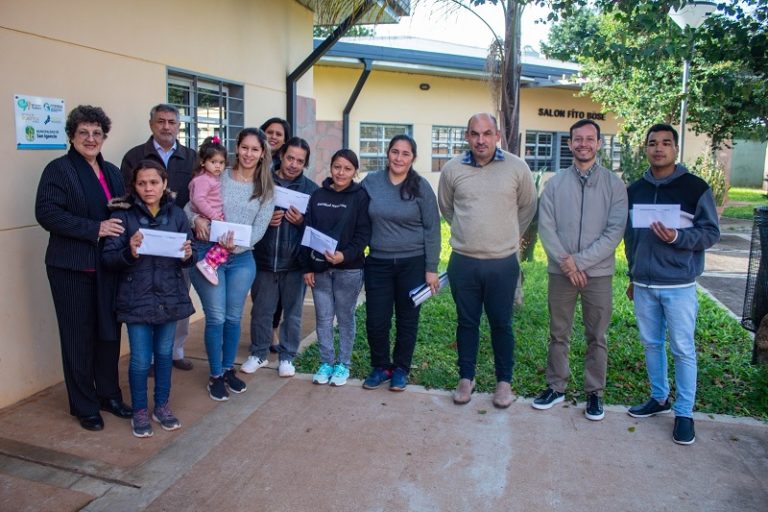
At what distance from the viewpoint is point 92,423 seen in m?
4.23

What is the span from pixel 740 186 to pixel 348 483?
110 feet

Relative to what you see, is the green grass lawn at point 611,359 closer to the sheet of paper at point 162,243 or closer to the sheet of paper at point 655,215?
the sheet of paper at point 655,215

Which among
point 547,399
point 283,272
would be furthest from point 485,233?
point 283,272

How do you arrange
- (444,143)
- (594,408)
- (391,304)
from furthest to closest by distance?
(444,143) → (391,304) → (594,408)

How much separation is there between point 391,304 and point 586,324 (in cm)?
143

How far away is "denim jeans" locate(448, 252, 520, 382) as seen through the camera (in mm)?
4699

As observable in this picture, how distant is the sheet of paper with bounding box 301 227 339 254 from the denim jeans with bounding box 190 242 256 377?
1.42ft

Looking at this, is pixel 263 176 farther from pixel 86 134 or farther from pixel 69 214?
pixel 69 214

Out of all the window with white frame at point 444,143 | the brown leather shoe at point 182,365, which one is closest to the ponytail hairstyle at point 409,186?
the brown leather shoe at point 182,365

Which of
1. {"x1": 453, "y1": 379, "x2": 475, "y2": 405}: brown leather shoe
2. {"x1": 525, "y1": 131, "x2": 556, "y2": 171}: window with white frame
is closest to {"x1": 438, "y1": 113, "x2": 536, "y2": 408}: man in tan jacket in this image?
{"x1": 453, "y1": 379, "x2": 475, "y2": 405}: brown leather shoe

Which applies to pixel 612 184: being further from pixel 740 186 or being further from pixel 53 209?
pixel 740 186

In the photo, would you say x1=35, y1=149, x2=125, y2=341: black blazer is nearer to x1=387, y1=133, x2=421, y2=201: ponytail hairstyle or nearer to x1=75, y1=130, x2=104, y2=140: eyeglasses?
x1=75, y1=130, x2=104, y2=140: eyeglasses

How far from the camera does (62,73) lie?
4875mm

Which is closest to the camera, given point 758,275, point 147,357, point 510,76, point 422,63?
point 147,357
